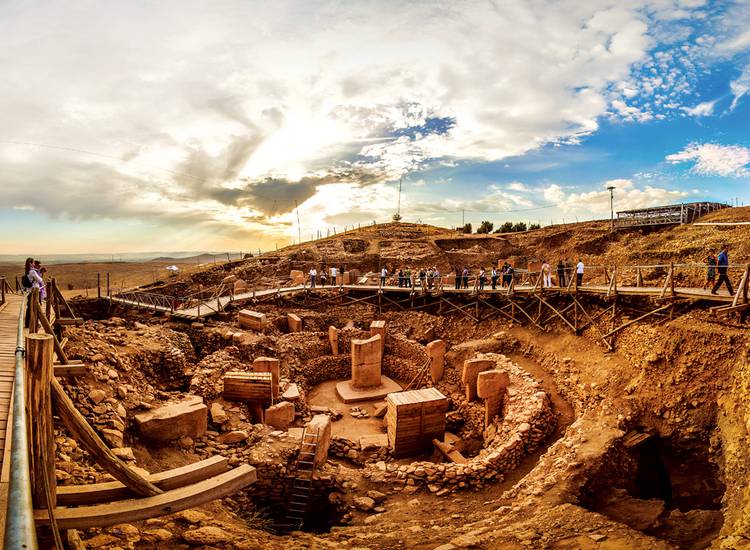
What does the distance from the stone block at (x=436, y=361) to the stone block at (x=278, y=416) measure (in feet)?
22.6

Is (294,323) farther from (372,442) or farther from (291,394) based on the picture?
(372,442)

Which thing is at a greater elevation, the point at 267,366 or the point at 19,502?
the point at 19,502

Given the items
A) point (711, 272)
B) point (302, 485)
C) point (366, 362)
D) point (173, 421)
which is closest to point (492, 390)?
point (366, 362)

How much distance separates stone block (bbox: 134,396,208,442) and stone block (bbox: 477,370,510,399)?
26.8 ft

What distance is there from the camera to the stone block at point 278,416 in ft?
35.0

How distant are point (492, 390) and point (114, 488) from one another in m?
10.9

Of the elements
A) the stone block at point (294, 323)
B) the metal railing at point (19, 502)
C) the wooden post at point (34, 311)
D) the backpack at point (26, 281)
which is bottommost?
the stone block at point (294, 323)

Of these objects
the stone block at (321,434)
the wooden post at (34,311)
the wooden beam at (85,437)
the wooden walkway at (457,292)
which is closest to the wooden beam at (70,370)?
the wooden post at (34,311)

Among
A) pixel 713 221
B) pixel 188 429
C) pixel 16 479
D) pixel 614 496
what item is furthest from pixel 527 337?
pixel 713 221

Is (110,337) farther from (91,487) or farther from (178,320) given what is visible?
(91,487)

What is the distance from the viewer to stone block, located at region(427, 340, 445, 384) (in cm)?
1582

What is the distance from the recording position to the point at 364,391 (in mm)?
15992

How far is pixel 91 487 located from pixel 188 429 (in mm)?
5064

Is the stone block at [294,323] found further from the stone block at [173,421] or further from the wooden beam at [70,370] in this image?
the wooden beam at [70,370]
